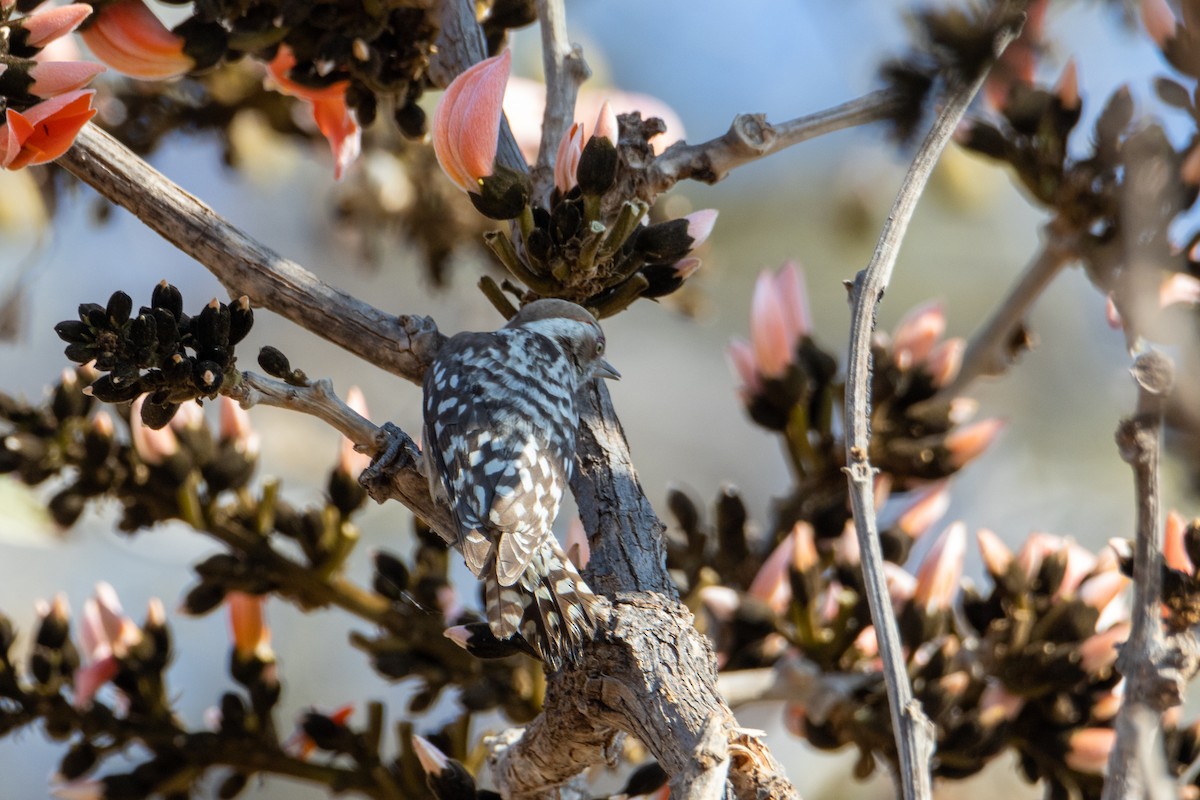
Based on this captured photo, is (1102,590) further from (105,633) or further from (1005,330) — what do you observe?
(105,633)

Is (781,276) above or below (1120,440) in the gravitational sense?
above

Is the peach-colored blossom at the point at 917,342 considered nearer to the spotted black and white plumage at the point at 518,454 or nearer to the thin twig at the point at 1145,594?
the spotted black and white plumage at the point at 518,454

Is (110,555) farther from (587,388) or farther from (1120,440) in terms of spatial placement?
(1120,440)

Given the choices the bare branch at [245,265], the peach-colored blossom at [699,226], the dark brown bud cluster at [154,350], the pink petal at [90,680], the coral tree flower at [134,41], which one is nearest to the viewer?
the dark brown bud cluster at [154,350]

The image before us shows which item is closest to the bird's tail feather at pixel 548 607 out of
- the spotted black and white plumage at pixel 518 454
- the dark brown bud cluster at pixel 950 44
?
the spotted black and white plumage at pixel 518 454

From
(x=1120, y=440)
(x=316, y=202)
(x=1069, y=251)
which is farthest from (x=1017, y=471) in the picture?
(x=1120, y=440)

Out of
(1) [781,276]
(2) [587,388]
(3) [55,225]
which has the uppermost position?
(1) [781,276]
